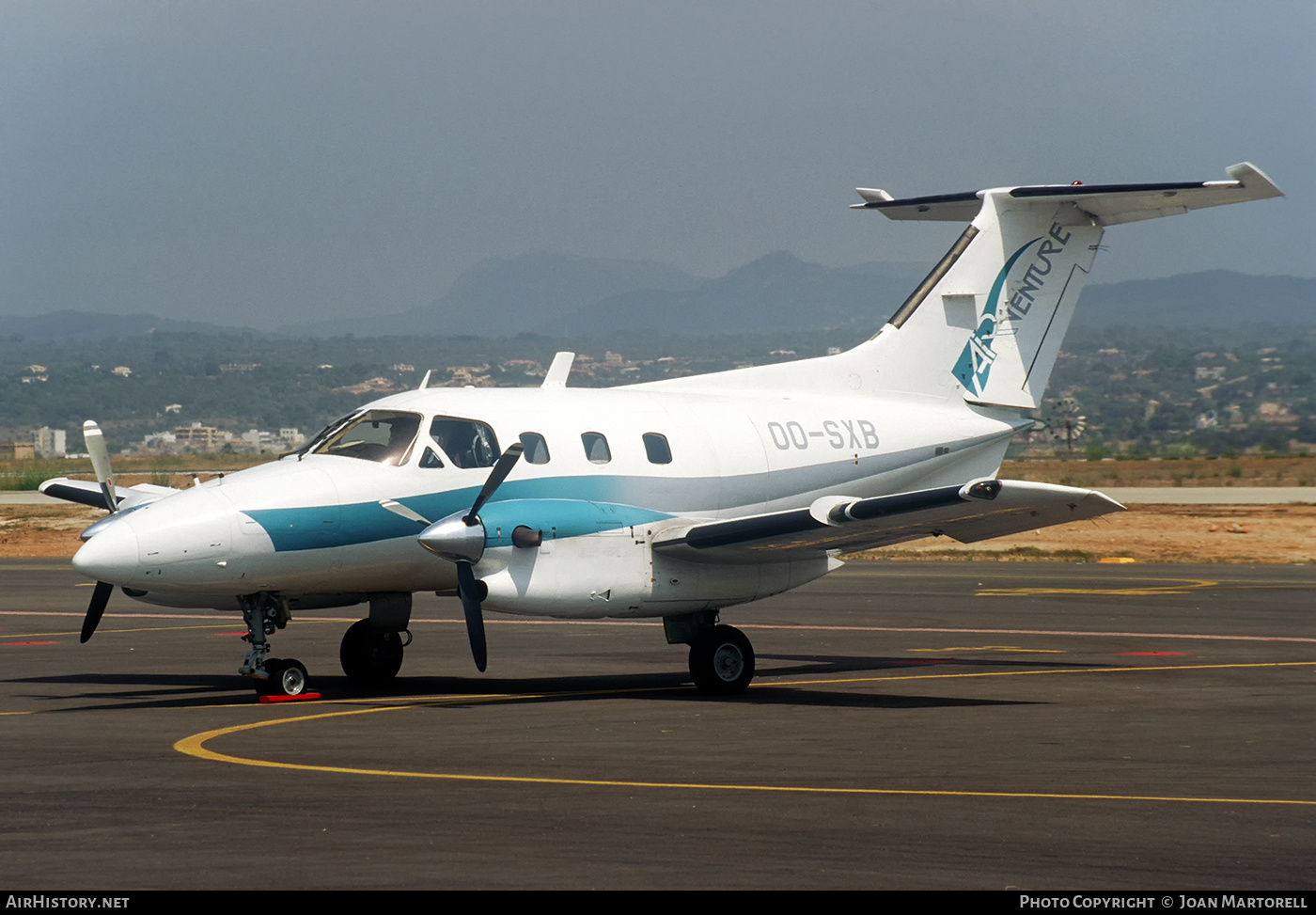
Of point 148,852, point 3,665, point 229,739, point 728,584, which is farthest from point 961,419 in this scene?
point 148,852

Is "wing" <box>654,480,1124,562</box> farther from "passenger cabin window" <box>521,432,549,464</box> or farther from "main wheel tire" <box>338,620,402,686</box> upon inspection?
"main wheel tire" <box>338,620,402,686</box>

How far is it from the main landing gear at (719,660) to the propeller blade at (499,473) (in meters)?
2.80

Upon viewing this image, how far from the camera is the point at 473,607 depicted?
16094 mm

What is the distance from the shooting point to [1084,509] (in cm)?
1579

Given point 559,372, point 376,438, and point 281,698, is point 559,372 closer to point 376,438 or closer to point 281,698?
point 376,438

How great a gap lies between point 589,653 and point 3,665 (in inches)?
303

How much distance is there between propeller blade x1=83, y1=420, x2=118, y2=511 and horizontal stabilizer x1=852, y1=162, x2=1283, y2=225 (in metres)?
12.0

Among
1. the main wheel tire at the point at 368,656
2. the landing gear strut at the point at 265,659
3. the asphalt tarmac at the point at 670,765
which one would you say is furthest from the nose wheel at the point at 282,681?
the main wheel tire at the point at 368,656

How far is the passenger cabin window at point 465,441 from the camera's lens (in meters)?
16.9

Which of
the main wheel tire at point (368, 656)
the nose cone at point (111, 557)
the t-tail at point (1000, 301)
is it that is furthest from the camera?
the t-tail at point (1000, 301)

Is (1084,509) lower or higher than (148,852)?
higher

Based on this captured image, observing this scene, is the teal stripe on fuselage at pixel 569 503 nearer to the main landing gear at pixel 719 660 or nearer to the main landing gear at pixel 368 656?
the main landing gear at pixel 719 660

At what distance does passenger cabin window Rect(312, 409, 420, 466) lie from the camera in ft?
54.6
